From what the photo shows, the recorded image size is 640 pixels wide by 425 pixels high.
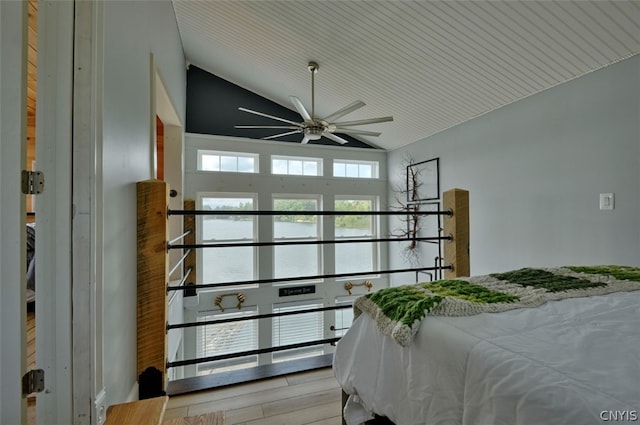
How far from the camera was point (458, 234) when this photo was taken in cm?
183

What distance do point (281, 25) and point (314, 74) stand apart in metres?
0.83

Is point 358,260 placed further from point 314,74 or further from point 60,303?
point 60,303

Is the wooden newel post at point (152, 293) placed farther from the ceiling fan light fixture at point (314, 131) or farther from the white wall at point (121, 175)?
the ceiling fan light fixture at point (314, 131)

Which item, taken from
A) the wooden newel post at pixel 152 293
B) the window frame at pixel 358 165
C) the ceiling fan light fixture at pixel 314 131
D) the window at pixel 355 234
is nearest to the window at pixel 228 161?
the window frame at pixel 358 165

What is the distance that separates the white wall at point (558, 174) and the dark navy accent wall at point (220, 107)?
3.04 meters

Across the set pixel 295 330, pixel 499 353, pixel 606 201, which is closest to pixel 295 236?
pixel 295 330

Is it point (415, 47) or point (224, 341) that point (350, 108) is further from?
point (224, 341)

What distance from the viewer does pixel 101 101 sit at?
101 centimetres

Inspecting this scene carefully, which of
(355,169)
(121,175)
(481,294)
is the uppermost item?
(355,169)

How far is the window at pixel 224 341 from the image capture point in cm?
457

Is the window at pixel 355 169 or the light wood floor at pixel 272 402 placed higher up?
the window at pixel 355 169

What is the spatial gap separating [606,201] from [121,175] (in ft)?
11.2

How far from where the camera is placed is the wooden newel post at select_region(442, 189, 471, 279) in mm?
1833

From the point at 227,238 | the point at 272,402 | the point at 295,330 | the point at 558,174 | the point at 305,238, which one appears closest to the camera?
the point at 272,402
